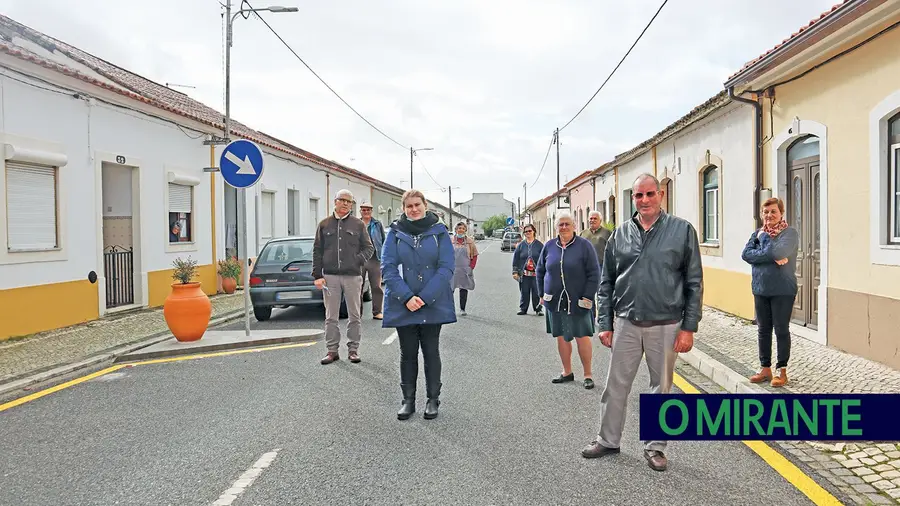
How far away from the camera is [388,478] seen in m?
3.83

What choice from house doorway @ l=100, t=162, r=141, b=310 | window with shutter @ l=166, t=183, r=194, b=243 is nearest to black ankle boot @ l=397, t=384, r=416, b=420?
house doorway @ l=100, t=162, r=141, b=310

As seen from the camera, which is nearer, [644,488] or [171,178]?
[644,488]

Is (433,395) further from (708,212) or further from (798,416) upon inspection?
(708,212)

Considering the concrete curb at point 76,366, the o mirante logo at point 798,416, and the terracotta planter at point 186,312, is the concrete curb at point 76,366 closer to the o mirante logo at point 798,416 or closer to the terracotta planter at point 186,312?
the terracotta planter at point 186,312

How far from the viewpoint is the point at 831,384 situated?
5.92 meters

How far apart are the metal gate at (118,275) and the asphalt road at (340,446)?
6200mm

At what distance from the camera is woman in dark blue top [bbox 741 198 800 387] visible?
219 inches

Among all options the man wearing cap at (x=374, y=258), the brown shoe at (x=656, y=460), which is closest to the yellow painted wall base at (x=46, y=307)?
the man wearing cap at (x=374, y=258)

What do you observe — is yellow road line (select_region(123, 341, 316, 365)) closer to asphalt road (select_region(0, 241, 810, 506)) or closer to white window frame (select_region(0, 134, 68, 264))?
asphalt road (select_region(0, 241, 810, 506))

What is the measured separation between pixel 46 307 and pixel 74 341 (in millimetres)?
1498

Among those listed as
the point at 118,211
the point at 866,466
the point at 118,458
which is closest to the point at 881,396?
the point at 866,466

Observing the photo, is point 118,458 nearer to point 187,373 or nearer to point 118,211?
point 187,373

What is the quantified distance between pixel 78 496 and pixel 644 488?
10.3ft

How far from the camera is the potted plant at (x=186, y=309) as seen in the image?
8.60m
